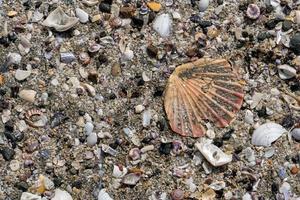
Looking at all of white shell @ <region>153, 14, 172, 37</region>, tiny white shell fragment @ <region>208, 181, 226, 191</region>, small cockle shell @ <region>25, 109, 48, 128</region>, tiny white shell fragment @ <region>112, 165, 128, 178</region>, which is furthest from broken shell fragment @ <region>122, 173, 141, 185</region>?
white shell @ <region>153, 14, 172, 37</region>

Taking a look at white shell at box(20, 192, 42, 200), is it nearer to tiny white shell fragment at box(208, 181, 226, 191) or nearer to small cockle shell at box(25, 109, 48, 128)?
small cockle shell at box(25, 109, 48, 128)

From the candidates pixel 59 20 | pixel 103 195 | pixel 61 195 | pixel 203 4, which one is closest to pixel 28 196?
pixel 61 195

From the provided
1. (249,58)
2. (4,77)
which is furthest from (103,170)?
(249,58)

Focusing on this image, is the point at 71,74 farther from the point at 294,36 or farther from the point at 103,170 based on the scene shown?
the point at 294,36

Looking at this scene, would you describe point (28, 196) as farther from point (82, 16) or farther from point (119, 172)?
point (82, 16)

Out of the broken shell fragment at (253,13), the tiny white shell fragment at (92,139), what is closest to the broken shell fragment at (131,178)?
the tiny white shell fragment at (92,139)

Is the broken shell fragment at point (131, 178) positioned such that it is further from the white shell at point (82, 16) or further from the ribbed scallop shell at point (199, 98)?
the white shell at point (82, 16)
